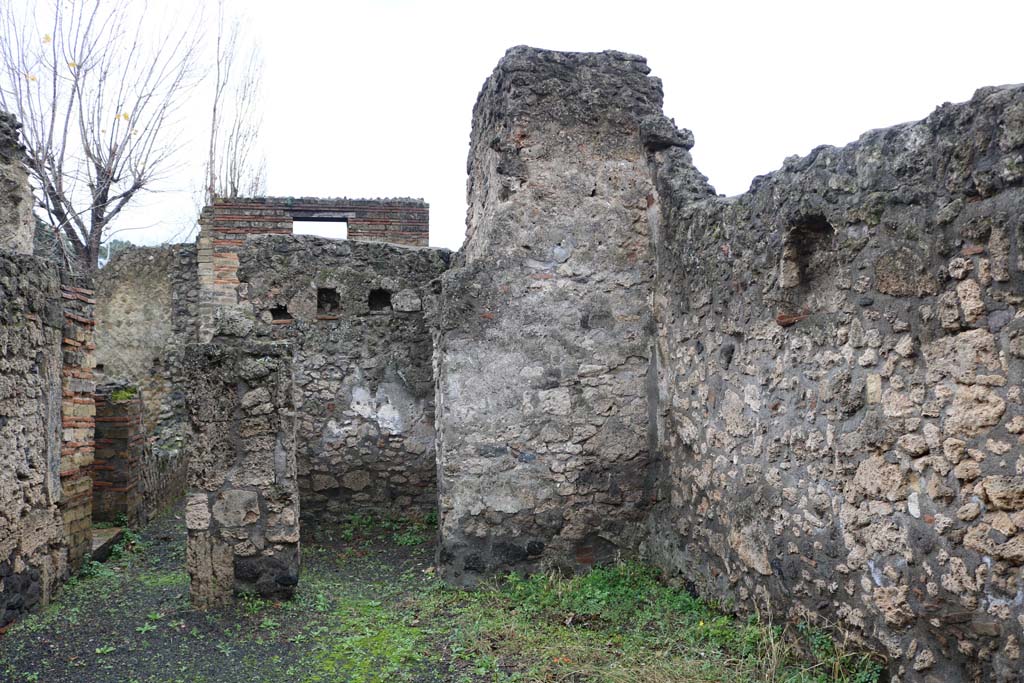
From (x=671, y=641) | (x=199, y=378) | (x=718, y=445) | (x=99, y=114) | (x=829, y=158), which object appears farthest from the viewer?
(x=99, y=114)

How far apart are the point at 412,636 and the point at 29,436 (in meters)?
2.62

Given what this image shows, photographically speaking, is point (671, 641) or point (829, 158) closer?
point (829, 158)

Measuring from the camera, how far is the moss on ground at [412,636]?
3.83 metres

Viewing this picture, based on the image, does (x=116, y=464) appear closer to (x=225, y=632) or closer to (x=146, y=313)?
(x=225, y=632)

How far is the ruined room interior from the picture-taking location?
2.94 m

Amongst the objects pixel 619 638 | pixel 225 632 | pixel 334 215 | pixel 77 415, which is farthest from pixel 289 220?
pixel 619 638

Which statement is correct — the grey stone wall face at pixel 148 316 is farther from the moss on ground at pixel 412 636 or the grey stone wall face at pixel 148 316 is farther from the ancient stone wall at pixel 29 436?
the moss on ground at pixel 412 636

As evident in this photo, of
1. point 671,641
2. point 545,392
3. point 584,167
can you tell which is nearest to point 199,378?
point 545,392

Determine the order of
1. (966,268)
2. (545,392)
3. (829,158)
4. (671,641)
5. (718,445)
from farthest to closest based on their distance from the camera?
(545,392), (718,445), (671,641), (829,158), (966,268)

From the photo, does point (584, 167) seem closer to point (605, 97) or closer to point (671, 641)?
point (605, 97)

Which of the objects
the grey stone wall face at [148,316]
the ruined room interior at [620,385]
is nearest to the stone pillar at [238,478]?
the ruined room interior at [620,385]

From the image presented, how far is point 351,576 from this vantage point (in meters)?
5.82

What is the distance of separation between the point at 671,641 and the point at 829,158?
2512mm

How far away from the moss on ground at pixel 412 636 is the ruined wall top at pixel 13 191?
2494mm
